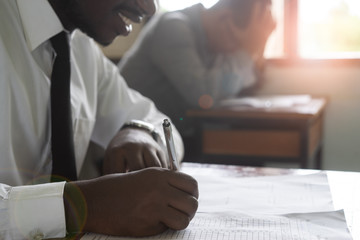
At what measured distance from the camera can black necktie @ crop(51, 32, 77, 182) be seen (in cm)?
101

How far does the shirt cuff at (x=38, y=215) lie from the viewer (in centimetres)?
74

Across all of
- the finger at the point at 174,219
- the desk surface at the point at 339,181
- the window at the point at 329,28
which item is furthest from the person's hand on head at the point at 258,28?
the finger at the point at 174,219

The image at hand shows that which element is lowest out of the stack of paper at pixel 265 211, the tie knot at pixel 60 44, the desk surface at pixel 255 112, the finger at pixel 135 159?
the desk surface at pixel 255 112

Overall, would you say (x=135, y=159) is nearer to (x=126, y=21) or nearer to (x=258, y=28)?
(x=126, y=21)

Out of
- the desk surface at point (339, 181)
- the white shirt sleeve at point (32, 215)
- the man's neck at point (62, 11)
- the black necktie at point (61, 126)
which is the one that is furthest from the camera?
the man's neck at point (62, 11)

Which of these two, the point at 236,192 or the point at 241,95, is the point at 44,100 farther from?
the point at 241,95

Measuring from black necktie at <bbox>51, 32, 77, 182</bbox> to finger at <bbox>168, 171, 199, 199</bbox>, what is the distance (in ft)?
1.04

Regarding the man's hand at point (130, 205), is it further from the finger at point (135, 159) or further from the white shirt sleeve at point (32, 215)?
the finger at point (135, 159)

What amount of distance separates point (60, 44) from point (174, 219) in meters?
0.55

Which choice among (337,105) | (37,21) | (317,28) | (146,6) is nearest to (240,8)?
(317,28)

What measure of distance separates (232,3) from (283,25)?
0.93 m

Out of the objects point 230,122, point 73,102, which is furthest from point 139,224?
point 230,122

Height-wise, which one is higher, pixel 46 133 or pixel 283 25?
pixel 46 133

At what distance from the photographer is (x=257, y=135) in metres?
2.41
